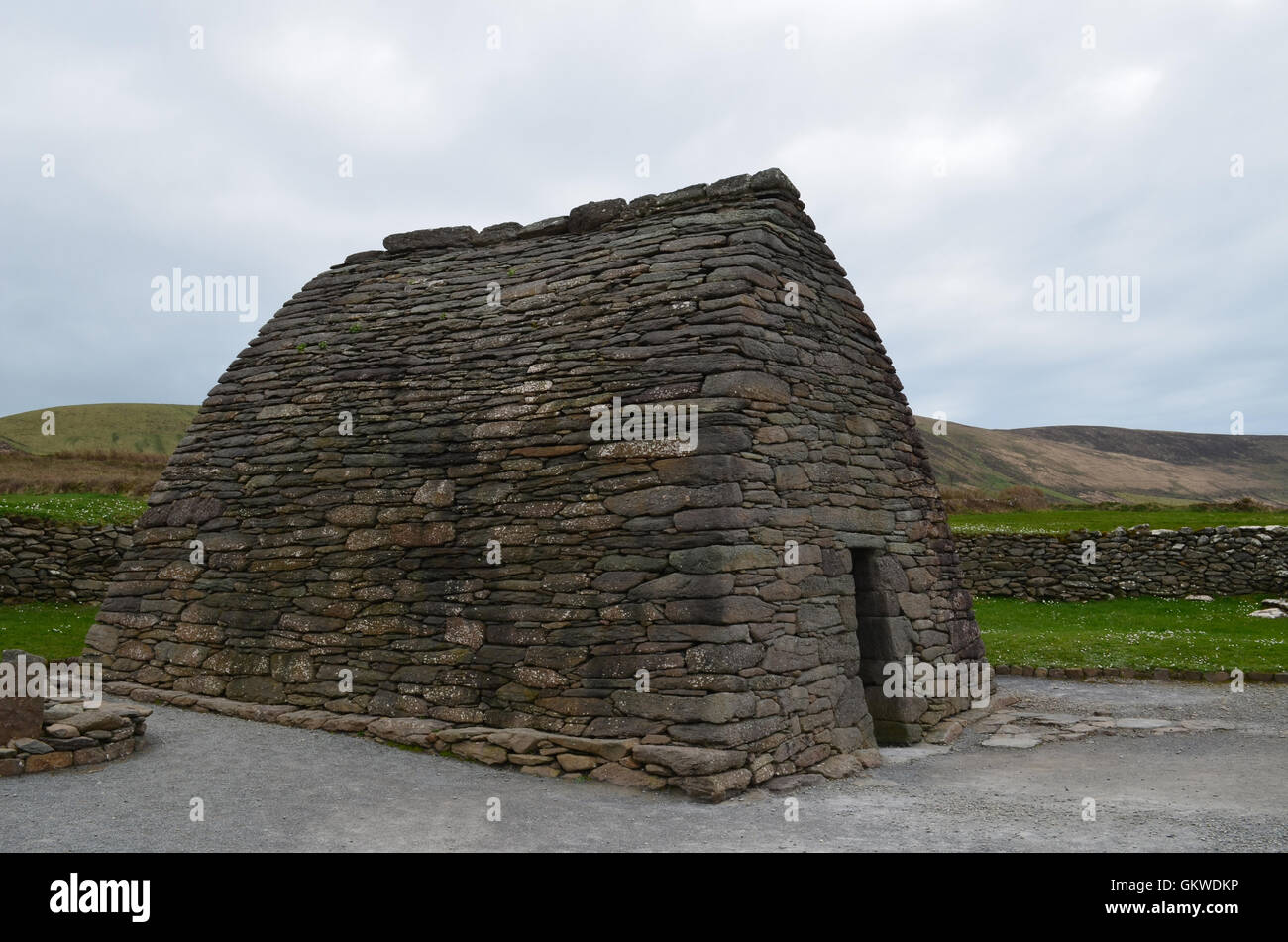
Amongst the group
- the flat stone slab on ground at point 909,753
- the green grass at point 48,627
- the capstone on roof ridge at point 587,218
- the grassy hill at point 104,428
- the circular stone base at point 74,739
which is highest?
the grassy hill at point 104,428

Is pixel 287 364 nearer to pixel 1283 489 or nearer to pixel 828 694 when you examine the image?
pixel 828 694

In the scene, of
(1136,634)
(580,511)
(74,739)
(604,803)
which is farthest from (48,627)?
(1136,634)

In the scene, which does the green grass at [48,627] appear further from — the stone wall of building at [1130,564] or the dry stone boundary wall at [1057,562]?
the stone wall of building at [1130,564]

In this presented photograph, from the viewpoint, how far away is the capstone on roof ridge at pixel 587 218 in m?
9.93

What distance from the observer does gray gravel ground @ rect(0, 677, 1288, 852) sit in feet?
20.0

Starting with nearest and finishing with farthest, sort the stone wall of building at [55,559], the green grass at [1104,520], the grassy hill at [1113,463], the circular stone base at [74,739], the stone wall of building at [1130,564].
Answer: the circular stone base at [74,739] → the stone wall of building at [55,559] → the stone wall of building at [1130,564] → the green grass at [1104,520] → the grassy hill at [1113,463]

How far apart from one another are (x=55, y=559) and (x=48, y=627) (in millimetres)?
3436

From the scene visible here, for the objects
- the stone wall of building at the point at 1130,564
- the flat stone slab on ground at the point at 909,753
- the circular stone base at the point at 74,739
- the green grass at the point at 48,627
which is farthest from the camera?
the stone wall of building at the point at 1130,564

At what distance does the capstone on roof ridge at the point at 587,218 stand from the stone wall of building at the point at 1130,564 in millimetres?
16958

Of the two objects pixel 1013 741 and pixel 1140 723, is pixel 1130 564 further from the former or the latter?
pixel 1013 741

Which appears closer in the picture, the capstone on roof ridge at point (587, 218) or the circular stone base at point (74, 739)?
the circular stone base at point (74, 739)

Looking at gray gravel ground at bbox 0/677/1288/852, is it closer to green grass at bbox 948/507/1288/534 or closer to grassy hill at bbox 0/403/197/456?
green grass at bbox 948/507/1288/534

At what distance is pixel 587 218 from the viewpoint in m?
10.9

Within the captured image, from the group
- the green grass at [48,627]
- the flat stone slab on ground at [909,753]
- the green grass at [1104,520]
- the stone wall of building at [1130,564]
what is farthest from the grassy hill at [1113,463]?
the green grass at [48,627]
